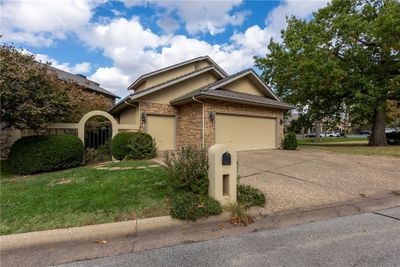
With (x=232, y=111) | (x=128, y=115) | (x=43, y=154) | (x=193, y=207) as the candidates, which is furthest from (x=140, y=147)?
(x=193, y=207)

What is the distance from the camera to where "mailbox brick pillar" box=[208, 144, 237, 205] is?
4125mm

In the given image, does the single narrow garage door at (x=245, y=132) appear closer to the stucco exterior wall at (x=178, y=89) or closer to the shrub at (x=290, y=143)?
the shrub at (x=290, y=143)

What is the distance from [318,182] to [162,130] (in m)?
8.38

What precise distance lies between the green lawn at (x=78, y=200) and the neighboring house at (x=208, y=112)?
548 centimetres

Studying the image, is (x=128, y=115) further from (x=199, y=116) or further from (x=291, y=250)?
(x=291, y=250)

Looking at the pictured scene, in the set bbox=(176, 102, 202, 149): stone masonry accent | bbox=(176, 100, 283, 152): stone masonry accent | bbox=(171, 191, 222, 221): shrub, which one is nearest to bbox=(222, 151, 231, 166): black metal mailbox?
bbox=(171, 191, 222, 221): shrub

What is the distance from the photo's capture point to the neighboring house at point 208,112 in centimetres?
1130

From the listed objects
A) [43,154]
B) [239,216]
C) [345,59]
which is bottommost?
[239,216]

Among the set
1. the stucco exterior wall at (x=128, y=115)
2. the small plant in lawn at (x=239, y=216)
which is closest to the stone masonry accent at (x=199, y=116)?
the stucco exterior wall at (x=128, y=115)

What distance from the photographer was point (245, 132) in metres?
12.8

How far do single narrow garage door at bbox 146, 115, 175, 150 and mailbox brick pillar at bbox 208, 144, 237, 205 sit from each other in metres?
A: 8.16

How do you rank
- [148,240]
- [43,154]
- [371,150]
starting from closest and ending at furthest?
[148,240] → [43,154] → [371,150]

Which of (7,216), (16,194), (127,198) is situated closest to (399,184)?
(127,198)

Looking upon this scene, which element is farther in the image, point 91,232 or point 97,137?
point 97,137
